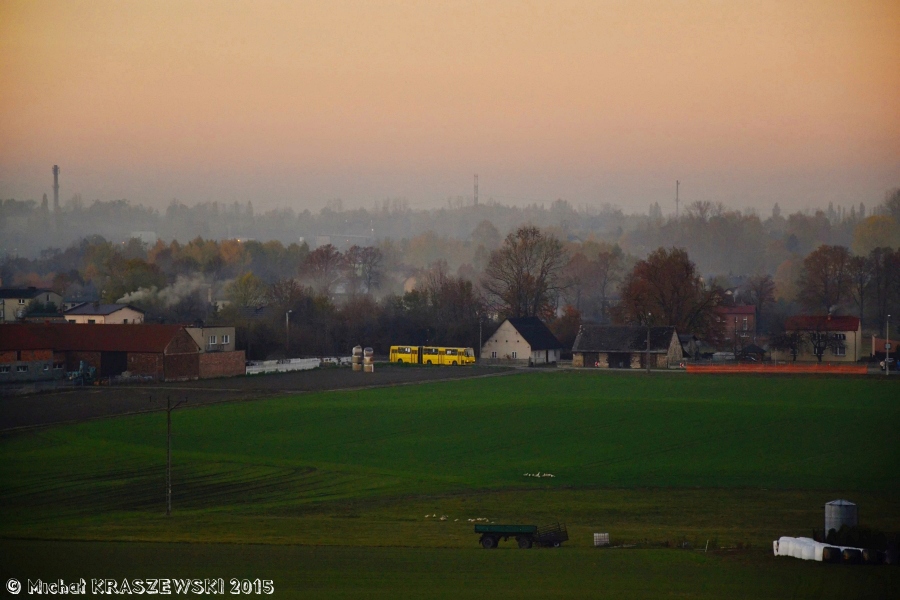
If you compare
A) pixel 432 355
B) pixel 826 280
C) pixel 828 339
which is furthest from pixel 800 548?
pixel 826 280

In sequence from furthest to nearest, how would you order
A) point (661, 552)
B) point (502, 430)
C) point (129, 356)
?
point (129, 356)
point (502, 430)
point (661, 552)

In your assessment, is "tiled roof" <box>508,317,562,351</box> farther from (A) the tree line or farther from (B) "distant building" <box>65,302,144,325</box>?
(B) "distant building" <box>65,302,144,325</box>

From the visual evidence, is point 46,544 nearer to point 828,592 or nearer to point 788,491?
point 828,592

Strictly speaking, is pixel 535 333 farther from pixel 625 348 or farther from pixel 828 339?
pixel 828 339

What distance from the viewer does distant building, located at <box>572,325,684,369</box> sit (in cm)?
7269

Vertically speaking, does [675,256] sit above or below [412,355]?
above

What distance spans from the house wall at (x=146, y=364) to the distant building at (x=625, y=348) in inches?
1174

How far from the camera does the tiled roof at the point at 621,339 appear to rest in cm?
7300

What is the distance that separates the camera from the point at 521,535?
2302 centimetres

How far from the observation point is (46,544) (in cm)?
2188

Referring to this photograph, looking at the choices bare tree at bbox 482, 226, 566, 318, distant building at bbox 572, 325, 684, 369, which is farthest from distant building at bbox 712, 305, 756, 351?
distant building at bbox 572, 325, 684, 369

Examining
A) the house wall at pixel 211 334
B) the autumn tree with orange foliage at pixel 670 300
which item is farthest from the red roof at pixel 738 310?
the house wall at pixel 211 334

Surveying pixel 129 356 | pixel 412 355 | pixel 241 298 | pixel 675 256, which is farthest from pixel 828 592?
pixel 241 298

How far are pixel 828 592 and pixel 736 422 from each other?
2273 cm
